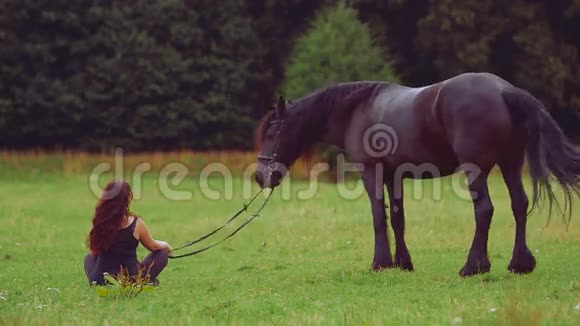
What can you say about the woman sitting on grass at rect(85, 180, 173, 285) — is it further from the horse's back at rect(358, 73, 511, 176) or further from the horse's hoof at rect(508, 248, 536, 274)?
the horse's hoof at rect(508, 248, 536, 274)

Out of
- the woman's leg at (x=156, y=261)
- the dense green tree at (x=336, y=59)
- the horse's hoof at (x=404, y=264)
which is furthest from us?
the dense green tree at (x=336, y=59)

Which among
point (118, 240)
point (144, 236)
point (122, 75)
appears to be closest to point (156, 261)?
point (144, 236)

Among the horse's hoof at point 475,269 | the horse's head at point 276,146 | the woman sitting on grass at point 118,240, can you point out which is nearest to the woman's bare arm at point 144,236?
the woman sitting on grass at point 118,240

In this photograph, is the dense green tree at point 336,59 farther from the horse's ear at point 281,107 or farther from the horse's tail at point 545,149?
the horse's tail at point 545,149

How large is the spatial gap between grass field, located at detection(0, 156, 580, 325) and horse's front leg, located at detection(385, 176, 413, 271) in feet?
0.67

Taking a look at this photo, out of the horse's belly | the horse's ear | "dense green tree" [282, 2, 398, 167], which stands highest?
"dense green tree" [282, 2, 398, 167]

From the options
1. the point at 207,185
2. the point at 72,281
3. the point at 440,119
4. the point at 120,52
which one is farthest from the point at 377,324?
the point at 120,52

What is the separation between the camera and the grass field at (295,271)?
636 cm

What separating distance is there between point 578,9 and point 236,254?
89.4 feet

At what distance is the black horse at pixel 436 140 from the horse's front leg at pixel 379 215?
0.01 meters

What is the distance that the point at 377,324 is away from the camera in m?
5.65

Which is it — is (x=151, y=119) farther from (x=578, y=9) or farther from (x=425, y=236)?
(x=425, y=236)

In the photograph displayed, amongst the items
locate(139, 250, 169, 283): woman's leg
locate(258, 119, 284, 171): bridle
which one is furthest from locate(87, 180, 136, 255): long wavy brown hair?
locate(258, 119, 284, 171): bridle

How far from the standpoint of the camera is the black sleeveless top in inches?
328
